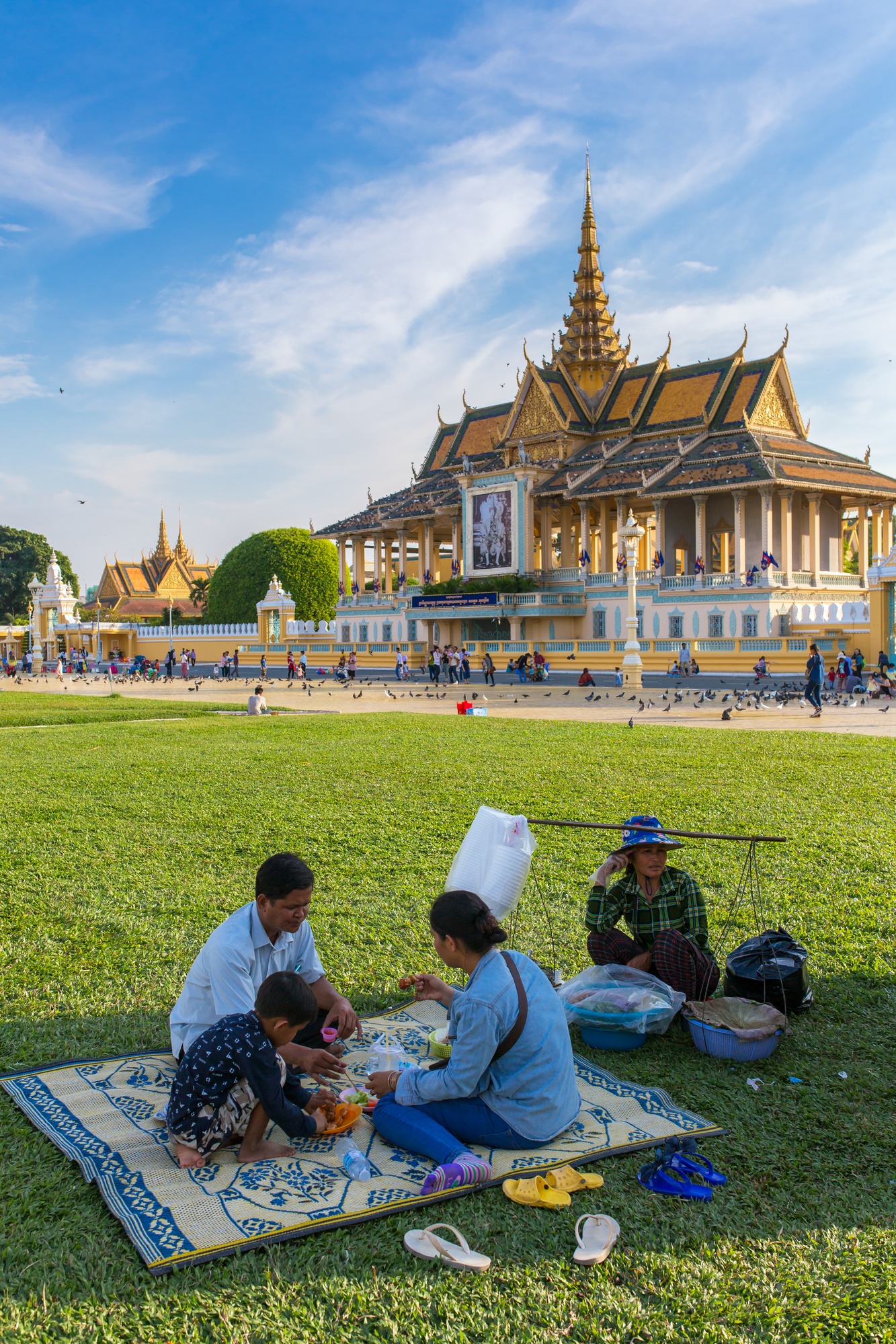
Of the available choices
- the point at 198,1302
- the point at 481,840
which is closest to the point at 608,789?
the point at 481,840

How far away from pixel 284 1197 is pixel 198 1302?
0.51m

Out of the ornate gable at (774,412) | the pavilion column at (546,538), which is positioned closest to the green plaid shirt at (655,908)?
the ornate gable at (774,412)

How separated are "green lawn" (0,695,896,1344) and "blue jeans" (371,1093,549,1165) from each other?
11.8 inches

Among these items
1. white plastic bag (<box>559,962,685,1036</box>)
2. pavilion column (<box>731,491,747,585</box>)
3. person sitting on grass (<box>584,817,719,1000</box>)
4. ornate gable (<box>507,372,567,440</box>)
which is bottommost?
white plastic bag (<box>559,962,685,1036</box>)

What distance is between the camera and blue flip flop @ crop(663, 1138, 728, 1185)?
3.29m

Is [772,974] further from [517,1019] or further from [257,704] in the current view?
[257,704]

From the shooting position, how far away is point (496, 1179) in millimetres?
3312

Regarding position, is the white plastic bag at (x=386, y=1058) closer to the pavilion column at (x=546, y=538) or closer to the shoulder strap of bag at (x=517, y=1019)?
the shoulder strap of bag at (x=517, y=1019)

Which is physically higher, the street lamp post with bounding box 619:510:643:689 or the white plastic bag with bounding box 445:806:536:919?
the street lamp post with bounding box 619:510:643:689

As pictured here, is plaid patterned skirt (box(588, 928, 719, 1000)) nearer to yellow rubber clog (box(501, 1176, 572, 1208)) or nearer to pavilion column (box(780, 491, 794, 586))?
yellow rubber clog (box(501, 1176, 572, 1208))

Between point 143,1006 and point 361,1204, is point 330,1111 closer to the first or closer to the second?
point 361,1204

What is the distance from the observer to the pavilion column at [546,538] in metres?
45.5

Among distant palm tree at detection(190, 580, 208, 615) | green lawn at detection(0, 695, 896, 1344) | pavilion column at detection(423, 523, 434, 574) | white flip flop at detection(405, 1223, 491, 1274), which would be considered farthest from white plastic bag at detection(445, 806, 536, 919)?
distant palm tree at detection(190, 580, 208, 615)

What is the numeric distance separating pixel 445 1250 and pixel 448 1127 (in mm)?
666
